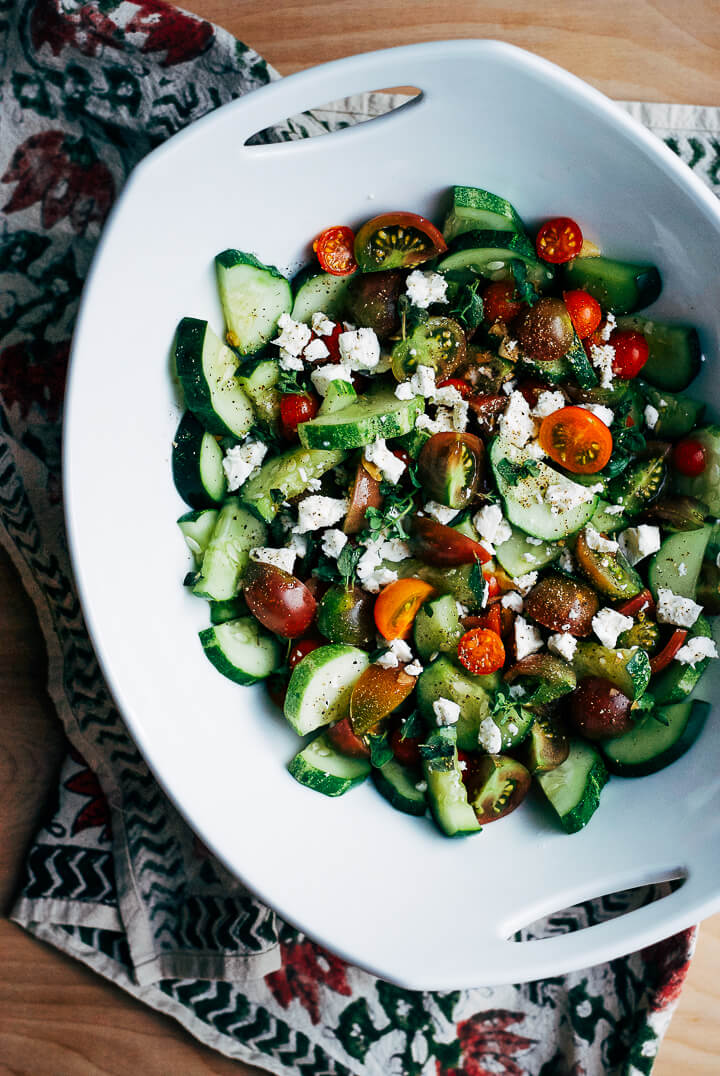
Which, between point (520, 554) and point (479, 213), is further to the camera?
point (520, 554)

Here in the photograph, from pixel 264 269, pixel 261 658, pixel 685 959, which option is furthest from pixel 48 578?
pixel 685 959

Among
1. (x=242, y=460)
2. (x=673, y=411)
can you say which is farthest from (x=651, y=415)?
(x=242, y=460)

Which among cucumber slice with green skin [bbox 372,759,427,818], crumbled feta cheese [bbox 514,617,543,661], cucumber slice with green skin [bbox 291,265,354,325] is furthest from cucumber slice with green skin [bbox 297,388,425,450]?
cucumber slice with green skin [bbox 372,759,427,818]

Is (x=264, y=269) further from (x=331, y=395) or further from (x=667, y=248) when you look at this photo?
(x=667, y=248)

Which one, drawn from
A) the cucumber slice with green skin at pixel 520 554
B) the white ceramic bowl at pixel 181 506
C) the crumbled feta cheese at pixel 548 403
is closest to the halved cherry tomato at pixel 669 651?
the white ceramic bowl at pixel 181 506

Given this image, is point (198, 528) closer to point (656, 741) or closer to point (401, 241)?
point (401, 241)

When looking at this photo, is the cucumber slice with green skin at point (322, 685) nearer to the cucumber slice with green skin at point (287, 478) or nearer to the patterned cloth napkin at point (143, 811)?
the cucumber slice with green skin at point (287, 478)

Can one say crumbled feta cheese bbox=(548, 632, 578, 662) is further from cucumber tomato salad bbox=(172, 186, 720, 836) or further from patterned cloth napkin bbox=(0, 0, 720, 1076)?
patterned cloth napkin bbox=(0, 0, 720, 1076)
